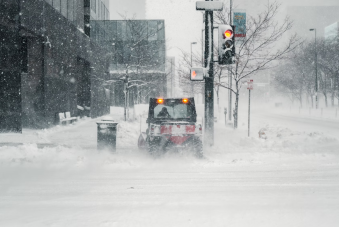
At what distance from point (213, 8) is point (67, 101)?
14068mm

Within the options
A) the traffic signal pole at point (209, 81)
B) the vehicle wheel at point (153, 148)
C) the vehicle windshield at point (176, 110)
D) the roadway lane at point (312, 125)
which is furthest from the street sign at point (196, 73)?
the roadway lane at point (312, 125)

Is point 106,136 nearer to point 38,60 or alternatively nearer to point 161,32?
point 38,60

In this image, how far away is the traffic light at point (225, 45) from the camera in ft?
32.3

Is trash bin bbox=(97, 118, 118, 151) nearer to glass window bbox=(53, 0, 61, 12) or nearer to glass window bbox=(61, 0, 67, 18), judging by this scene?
glass window bbox=(53, 0, 61, 12)

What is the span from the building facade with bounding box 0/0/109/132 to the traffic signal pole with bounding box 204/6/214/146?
28.5ft

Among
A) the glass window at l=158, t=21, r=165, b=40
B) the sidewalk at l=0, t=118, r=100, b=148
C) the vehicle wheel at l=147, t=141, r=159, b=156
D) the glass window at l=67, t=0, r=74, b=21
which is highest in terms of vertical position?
the glass window at l=158, t=21, r=165, b=40

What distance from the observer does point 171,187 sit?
6730mm

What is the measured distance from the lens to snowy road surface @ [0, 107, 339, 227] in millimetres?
4926

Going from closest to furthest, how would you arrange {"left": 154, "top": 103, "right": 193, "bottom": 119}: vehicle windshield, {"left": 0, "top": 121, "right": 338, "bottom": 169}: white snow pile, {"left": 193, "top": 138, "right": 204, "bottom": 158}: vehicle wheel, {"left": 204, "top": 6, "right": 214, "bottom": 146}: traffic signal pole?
1. {"left": 0, "top": 121, "right": 338, "bottom": 169}: white snow pile
2. {"left": 193, "top": 138, "right": 204, "bottom": 158}: vehicle wheel
3. {"left": 154, "top": 103, "right": 193, "bottom": 119}: vehicle windshield
4. {"left": 204, "top": 6, "right": 214, "bottom": 146}: traffic signal pole

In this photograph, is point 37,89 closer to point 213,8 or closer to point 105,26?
point 213,8

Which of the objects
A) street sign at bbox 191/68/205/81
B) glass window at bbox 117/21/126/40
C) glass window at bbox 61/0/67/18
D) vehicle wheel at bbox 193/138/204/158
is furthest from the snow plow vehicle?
glass window at bbox 117/21/126/40

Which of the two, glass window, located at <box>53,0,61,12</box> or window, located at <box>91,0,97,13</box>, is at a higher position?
window, located at <box>91,0,97,13</box>

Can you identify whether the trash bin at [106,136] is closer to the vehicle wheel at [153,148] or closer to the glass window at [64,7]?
the vehicle wheel at [153,148]

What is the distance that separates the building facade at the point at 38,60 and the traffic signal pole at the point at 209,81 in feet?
28.5
